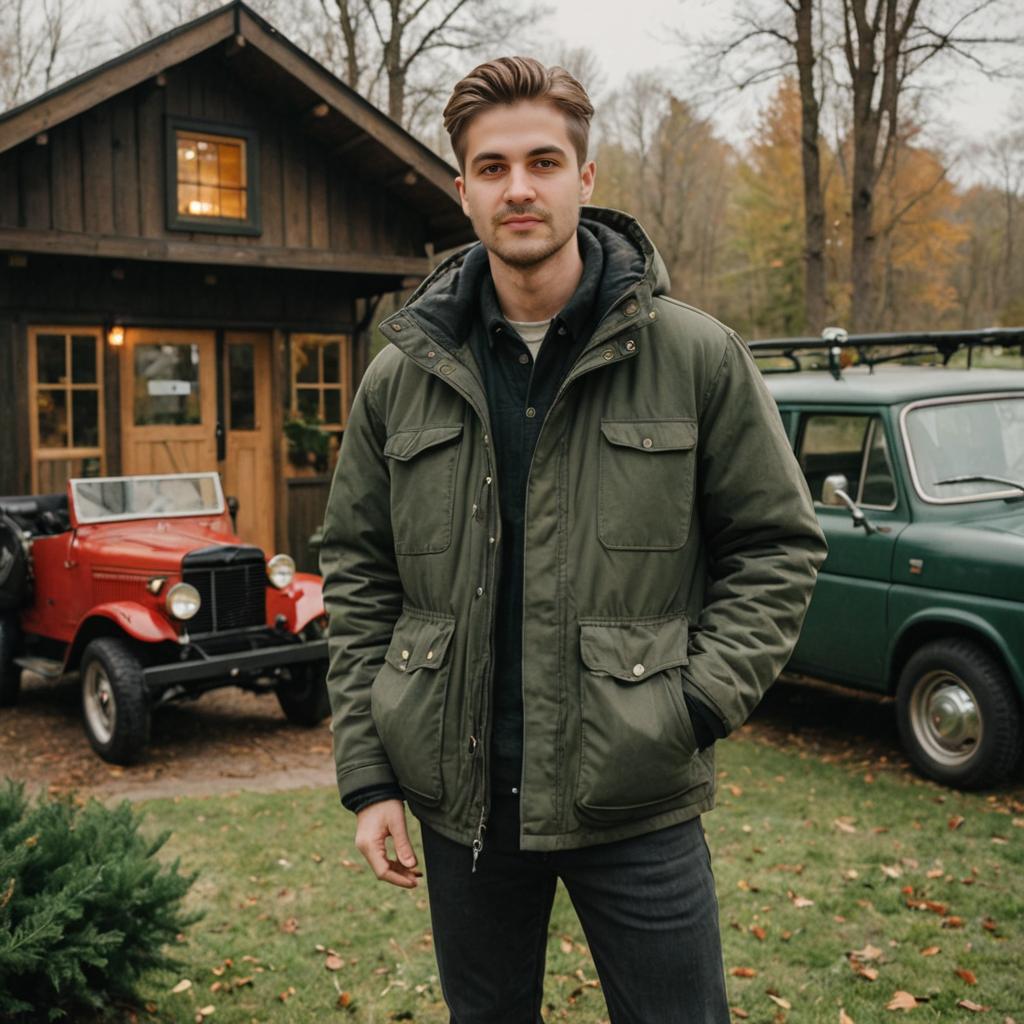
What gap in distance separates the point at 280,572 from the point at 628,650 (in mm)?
5763

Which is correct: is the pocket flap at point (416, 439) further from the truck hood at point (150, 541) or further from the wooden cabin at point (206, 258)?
the wooden cabin at point (206, 258)

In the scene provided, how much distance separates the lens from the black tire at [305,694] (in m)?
7.46

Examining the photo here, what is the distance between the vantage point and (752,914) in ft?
14.5

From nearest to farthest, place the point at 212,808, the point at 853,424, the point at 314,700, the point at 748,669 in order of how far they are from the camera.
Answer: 1. the point at 748,669
2. the point at 212,808
3. the point at 853,424
4. the point at 314,700

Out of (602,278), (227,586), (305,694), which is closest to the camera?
(602,278)

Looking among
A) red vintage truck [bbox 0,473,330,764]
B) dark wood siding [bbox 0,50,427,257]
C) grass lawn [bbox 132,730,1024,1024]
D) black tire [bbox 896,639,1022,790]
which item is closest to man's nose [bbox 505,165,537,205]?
grass lawn [bbox 132,730,1024,1024]

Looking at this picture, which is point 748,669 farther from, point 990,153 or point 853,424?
point 990,153

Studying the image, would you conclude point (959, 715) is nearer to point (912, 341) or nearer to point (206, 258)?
point (912, 341)

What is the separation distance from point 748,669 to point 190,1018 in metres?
2.55

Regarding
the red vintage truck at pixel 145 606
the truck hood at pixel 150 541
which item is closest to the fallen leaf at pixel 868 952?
the red vintage truck at pixel 145 606

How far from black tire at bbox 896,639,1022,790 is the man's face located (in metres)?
4.37

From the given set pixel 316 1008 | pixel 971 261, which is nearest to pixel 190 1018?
pixel 316 1008

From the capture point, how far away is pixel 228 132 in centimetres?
1095

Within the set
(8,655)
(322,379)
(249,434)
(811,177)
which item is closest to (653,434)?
(8,655)
